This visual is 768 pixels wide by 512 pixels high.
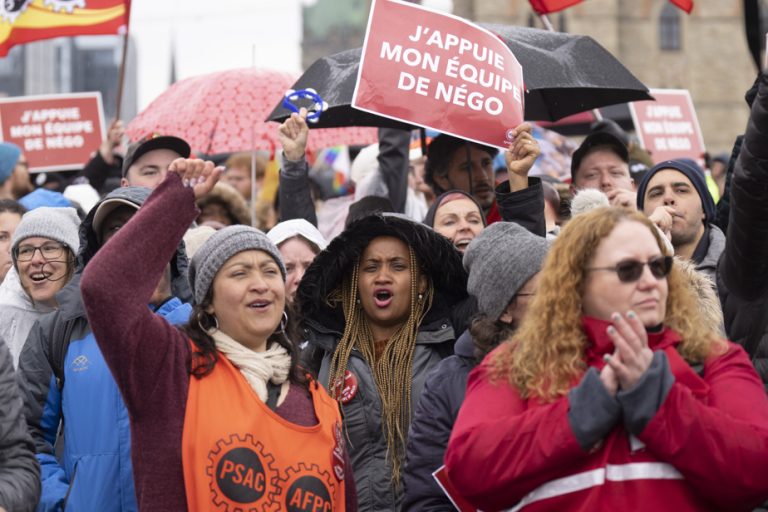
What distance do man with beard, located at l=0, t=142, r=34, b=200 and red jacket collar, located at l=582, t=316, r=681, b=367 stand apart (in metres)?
5.49

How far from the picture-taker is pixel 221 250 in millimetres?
4203

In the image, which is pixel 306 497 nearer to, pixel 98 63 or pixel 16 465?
pixel 16 465

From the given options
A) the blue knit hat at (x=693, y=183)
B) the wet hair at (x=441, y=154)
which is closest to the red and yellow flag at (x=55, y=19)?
the wet hair at (x=441, y=154)

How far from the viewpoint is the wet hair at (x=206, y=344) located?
4.02 meters

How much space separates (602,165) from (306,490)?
122 inches

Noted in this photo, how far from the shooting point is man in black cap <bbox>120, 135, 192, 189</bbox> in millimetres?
6461

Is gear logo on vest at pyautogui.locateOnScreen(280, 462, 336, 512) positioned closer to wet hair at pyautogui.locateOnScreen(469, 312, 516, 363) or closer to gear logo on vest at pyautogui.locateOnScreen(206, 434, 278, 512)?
gear logo on vest at pyautogui.locateOnScreen(206, 434, 278, 512)

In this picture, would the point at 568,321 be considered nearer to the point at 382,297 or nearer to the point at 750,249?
the point at 750,249

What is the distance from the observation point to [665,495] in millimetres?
3248

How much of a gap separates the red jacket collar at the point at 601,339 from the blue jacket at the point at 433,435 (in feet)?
2.44

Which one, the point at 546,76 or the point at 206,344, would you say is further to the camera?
the point at 546,76

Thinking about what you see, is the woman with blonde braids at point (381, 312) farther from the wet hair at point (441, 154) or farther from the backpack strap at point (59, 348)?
the wet hair at point (441, 154)

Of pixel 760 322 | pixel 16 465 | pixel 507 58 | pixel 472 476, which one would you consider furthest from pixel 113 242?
pixel 507 58

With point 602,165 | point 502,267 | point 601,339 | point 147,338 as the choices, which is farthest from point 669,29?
point 601,339
